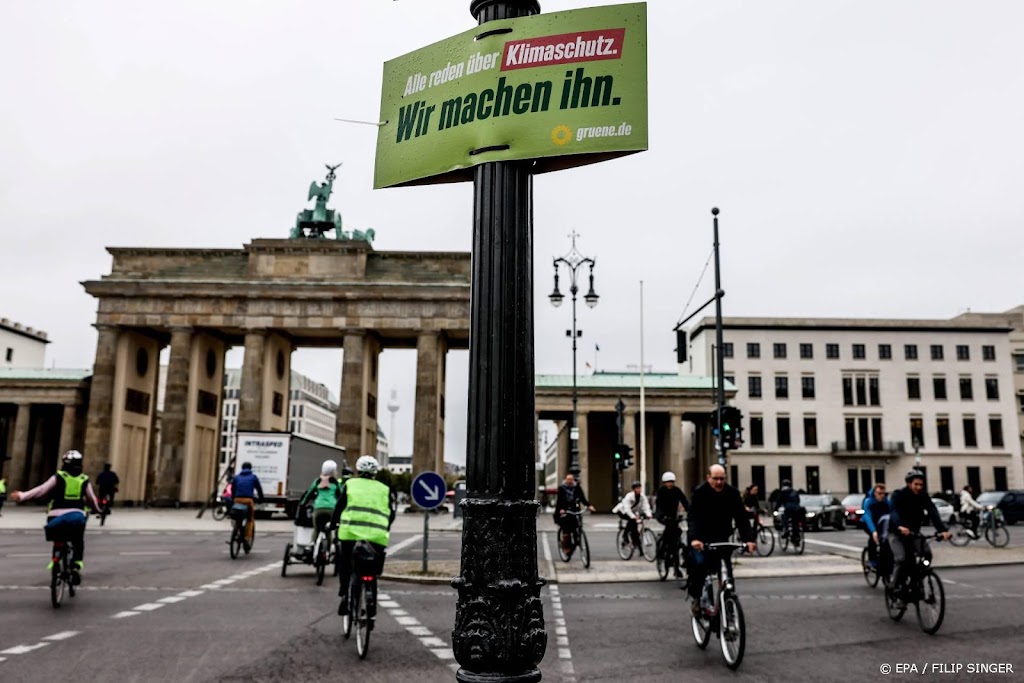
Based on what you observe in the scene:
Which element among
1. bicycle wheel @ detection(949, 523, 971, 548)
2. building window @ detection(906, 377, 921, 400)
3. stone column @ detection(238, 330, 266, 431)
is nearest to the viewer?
bicycle wheel @ detection(949, 523, 971, 548)

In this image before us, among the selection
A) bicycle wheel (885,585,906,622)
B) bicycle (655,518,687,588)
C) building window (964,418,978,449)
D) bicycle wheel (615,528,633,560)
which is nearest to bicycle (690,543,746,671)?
bicycle wheel (885,585,906,622)

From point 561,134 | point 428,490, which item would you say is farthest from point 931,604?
point 561,134

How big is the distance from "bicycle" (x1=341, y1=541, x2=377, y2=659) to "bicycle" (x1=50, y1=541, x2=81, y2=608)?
4.76 meters

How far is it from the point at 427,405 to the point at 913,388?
48482 millimetres

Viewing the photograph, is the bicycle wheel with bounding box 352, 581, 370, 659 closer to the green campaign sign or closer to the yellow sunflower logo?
the green campaign sign

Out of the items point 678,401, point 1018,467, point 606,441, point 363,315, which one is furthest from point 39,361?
point 1018,467

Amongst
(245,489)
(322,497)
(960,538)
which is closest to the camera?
(322,497)

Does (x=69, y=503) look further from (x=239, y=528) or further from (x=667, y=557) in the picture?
(x=667, y=557)

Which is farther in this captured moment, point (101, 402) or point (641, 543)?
point (101, 402)

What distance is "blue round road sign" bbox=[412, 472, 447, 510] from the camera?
52.0 ft

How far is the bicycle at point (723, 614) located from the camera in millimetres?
7953

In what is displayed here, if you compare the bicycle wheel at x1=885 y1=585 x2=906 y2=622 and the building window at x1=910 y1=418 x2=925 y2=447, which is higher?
the building window at x1=910 y1=418 x2=925 y2=447

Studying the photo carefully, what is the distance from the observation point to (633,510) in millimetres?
19141

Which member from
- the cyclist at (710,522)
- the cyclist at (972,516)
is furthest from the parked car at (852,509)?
the cyclist at (710,522)
